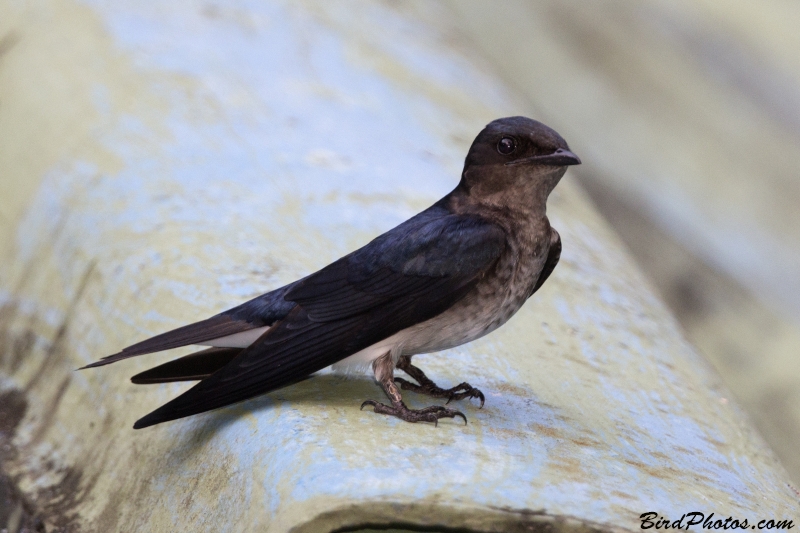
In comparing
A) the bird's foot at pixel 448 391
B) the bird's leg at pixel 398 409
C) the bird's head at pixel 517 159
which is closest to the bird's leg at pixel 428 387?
the bird's foot at pixel 448 391

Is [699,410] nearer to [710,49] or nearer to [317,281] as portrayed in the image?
[317,281]

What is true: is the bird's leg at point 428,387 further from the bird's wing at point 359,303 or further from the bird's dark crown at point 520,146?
the bird's dark crown at point 520,146

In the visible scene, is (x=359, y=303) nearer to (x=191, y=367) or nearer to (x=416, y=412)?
(x=416, y=412)

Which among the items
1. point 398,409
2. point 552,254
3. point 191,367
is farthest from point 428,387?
point 191,367

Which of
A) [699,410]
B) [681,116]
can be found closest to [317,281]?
[699,410]
